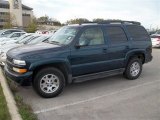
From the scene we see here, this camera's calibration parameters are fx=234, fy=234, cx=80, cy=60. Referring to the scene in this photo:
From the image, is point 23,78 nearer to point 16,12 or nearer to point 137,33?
point 137,33

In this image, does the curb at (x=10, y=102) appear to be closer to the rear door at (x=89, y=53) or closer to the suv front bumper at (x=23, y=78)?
the suv front bumper at (x=23, y=78)

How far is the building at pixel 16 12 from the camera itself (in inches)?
2623

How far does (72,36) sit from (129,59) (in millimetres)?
2286

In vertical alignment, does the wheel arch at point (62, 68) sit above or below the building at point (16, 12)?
below

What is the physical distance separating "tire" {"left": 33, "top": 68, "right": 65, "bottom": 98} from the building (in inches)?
2247

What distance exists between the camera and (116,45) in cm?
701

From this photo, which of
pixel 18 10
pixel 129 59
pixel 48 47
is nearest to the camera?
pixel 48 47

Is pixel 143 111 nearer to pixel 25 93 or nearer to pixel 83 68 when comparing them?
pixel 83 68

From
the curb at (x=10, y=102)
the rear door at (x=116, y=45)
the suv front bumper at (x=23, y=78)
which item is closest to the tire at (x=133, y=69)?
the rear door at (x=116, y=45)

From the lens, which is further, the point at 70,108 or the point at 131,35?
the point at 131,35

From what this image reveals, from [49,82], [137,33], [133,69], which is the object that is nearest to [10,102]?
[49,82]

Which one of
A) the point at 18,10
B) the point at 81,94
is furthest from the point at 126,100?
the point at 18,10

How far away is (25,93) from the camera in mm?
6301

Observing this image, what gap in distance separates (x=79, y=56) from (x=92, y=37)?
0.76 m
